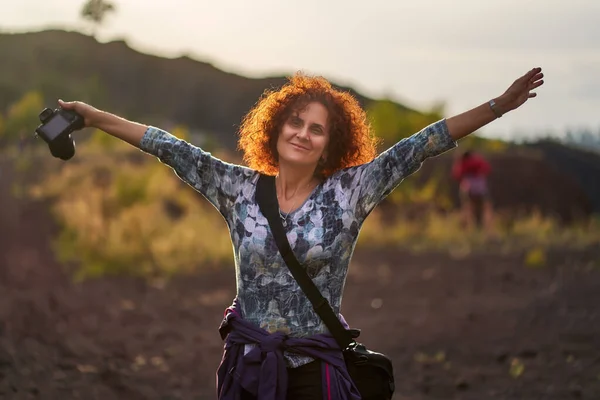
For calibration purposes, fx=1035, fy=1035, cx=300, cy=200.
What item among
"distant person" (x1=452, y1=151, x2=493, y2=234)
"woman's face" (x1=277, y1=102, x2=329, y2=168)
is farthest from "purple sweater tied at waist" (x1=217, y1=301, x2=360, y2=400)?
"distant person" (x1=452, y1=151, x2=493, y2=234)

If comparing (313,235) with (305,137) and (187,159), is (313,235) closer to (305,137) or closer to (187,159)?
(305,137)

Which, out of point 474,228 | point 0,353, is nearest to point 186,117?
point 474,228

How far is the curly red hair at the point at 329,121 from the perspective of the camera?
3773 mm

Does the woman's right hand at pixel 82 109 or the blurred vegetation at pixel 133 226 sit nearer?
the woman's right hand at pixel 82 109

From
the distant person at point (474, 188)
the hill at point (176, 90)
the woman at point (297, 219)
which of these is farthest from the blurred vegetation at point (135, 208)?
the hill at point (176, 90)

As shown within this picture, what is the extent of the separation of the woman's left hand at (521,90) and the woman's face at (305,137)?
645 mm

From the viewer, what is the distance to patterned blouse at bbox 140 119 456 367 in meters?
3.49

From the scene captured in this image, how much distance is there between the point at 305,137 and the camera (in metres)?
3.66

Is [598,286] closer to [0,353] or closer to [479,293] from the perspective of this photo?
[479,293]

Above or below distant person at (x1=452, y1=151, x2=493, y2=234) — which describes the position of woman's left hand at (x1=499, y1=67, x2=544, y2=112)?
below

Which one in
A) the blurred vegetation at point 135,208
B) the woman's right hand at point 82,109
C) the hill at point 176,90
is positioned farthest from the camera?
the hill at point 176,90

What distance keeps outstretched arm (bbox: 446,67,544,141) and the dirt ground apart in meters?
4.09

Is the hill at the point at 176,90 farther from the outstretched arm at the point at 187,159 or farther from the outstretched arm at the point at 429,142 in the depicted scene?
the outstretched arm at the point at 429,142

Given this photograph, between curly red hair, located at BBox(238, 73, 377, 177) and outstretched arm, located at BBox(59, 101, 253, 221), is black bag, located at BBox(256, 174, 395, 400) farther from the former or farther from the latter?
curly red hair, located at BBox(238, 73, 377, 177)
